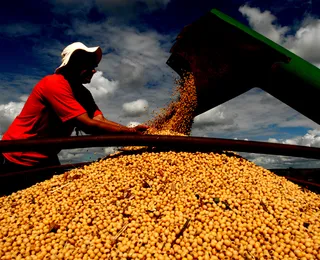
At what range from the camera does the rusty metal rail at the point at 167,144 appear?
2.35 metres

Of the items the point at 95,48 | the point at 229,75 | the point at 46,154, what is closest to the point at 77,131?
the point at 46,154

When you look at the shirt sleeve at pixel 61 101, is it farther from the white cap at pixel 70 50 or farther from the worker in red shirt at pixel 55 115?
the white cap at pixel 70 50

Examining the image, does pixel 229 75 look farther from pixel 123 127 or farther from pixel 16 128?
pixel 16 128

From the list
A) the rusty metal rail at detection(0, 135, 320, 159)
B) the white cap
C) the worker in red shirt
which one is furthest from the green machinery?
the worker in red shirt

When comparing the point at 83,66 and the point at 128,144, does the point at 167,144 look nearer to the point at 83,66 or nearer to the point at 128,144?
the point at 128,144

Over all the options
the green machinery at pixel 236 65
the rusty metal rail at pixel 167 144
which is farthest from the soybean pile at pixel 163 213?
the green machinery at pixel 236 65

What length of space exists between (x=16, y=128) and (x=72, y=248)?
1.68m

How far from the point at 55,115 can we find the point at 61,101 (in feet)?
1.01

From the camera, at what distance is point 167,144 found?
262 centimetres

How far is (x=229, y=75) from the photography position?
3.52 meters

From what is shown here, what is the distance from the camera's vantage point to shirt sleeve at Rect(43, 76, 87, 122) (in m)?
2.77

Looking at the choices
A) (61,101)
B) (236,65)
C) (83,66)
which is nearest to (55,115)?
(61,101)

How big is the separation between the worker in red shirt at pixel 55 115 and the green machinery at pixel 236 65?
4.60ft

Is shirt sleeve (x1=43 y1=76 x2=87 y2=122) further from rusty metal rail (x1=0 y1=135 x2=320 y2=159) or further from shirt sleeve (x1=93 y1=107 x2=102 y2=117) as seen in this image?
shirt sleeve (x1=93 y1=107 x2=102 y2=117)
